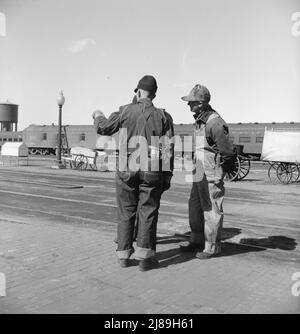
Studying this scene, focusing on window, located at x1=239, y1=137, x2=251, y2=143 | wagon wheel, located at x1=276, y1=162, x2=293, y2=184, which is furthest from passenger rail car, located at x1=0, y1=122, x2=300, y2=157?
wagon wheel, located at x1=276, y1=162, x2=293, y2=184

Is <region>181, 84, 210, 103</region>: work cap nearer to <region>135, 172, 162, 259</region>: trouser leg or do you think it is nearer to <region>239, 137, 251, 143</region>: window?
Answer: <region>135, 172, 162, 259</region>: trouser leg

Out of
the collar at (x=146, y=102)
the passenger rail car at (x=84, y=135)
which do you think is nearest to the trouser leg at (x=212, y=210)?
the collar at (x=146, y=102)

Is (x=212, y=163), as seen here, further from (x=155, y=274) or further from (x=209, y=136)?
(x=155, y=274)

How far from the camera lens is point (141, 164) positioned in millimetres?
4516

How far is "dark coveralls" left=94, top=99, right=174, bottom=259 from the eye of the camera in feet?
14.8

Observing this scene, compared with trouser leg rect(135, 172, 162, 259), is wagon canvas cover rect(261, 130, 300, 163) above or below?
above

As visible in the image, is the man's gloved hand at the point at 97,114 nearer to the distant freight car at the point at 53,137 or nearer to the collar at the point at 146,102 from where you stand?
the collar at the point at 146,102

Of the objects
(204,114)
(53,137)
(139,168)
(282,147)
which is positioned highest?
(53,137)

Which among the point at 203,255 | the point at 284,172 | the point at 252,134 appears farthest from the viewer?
the point at 252,134

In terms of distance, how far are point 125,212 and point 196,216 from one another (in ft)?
3.73

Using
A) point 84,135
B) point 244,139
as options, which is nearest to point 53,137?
point 84,135

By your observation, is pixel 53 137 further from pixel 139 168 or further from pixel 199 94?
pixel 139 168
